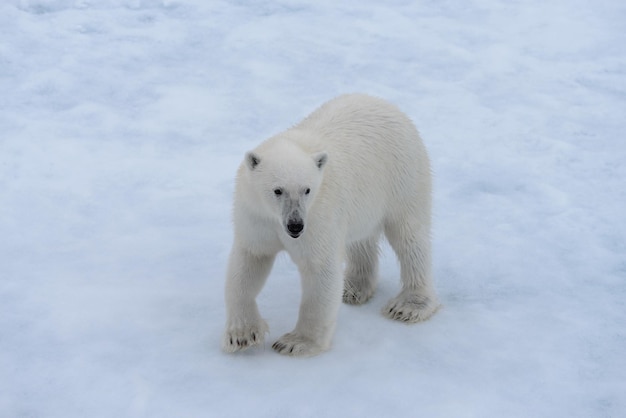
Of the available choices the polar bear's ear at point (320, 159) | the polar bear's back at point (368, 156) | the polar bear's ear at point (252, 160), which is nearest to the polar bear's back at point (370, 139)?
the polar bear's back at point (368, 156)

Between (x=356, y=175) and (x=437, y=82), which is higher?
(x=356, y=175)

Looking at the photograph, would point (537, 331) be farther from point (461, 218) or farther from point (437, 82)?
point (437, 82)

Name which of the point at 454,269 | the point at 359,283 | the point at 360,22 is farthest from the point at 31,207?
the point at 360,22

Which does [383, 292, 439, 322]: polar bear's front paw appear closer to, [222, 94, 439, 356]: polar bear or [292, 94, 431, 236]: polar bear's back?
[222, 94, 439, 356]: polar bear

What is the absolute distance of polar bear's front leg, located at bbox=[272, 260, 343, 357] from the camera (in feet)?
13.2

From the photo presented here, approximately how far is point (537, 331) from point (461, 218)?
1385 millimetres

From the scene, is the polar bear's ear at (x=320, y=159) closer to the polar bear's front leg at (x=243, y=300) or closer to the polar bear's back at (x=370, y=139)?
the polar bear's back at (x=370, y=139)

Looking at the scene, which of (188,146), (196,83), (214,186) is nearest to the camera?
(214,186)

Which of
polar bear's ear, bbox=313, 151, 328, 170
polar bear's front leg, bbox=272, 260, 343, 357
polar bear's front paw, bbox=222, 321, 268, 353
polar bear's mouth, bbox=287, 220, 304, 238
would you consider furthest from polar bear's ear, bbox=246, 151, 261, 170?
polar bear's front paw, bbox=222, 321, 268, 353

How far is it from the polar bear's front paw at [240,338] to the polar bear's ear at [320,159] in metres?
0.88

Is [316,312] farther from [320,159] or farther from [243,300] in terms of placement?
[320,159]

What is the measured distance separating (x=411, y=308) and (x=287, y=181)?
123 cm

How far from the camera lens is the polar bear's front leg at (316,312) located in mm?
4020

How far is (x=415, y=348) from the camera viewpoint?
428cm
